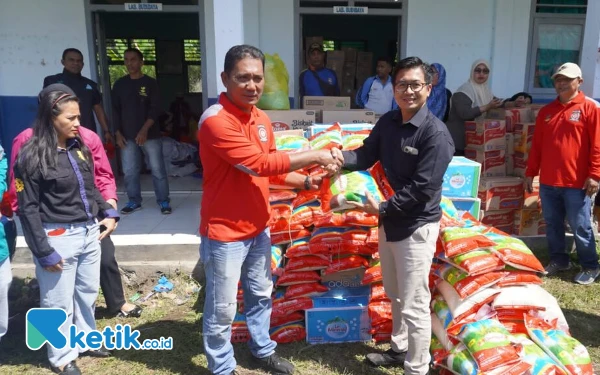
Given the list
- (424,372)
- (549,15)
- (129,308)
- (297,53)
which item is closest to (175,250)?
(129,308)

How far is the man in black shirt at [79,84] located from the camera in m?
4.99

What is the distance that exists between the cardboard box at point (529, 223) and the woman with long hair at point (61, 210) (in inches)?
158

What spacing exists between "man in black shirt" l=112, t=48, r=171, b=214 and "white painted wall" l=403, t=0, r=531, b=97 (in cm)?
359

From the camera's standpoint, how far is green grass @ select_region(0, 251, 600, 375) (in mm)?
3051

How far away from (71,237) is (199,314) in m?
1.36

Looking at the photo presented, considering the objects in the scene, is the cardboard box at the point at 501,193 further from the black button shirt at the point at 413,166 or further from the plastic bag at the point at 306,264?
the black button shirt at the point at 413,166

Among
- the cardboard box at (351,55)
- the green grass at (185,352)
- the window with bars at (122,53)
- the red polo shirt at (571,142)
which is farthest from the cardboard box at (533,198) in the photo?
the window with bars at (122,53)

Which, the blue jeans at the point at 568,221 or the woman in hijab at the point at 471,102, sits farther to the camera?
the woman in hijab at the point at 471,102

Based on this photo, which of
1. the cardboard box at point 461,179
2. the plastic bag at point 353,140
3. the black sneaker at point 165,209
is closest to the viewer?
the plastic bag at point 353,140

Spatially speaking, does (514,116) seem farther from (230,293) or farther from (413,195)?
(230,293)

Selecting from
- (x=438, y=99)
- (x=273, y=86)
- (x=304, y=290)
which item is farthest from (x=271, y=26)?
(x=304, y=290)

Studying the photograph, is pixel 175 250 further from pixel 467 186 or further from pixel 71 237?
pixel 467 186

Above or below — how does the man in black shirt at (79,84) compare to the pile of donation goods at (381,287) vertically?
above

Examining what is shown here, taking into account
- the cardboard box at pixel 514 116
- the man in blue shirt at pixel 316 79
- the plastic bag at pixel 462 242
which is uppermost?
the man in blue shirt at pixel 316 79
